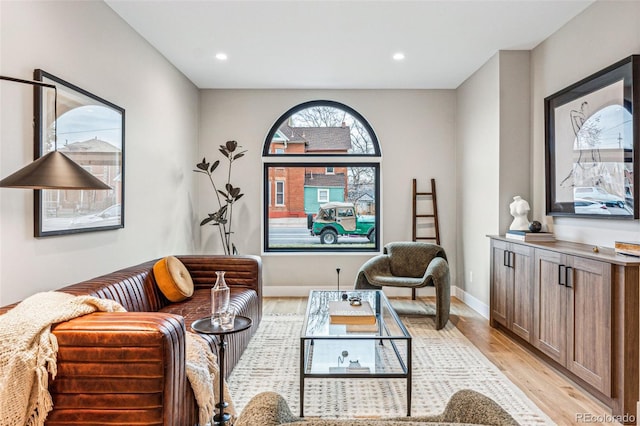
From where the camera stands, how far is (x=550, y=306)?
3.00 metres

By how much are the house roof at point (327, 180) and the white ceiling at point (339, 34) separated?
4.27 feet

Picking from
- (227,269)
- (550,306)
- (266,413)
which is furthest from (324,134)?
(266,413)

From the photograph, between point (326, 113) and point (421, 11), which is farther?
point (326, 113)

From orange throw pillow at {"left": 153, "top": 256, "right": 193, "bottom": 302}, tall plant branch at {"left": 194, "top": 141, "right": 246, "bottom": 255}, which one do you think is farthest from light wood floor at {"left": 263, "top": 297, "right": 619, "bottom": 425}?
tall plant branch at {"left": 194, "top": 141, "right": 246, "bottom": 255}

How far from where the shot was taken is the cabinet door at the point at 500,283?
3.72m

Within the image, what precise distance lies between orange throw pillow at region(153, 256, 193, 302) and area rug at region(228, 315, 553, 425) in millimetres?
710

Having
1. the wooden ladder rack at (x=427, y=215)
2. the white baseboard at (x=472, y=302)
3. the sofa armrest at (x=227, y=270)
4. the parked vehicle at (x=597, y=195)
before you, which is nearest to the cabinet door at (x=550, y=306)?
the parked vehicle at (x=597, y=195)

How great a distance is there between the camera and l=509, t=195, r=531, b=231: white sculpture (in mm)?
3773

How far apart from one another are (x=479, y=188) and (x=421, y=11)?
2186 millimetres

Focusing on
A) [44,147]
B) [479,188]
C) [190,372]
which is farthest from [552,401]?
[44,147]

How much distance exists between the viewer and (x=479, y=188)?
183 inches

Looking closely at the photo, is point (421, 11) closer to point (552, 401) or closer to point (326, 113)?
point (326, 113)

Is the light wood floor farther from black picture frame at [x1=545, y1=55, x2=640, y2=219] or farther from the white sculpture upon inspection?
black picture frame at [x1=545, y1=55, x2=640, y2=219]

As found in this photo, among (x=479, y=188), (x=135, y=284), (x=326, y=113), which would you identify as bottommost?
(x=135, y=284)
